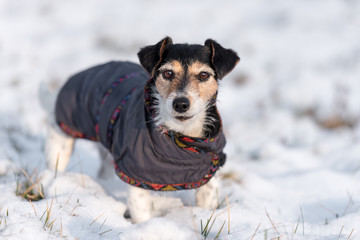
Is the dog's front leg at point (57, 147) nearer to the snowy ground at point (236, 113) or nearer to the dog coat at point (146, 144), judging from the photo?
the snowy ground at point (236, 113)

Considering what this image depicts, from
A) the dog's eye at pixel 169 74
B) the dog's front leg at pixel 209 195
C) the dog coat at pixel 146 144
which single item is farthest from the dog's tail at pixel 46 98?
the dog's front leg at pixel 209 195

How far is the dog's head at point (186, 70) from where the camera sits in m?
3.24

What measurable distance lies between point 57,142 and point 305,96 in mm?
6011

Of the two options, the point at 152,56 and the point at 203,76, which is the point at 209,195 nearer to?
the point at 203,76

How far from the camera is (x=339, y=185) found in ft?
15.1

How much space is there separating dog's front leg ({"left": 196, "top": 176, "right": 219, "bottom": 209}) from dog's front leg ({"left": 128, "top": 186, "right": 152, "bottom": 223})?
21.8 inches

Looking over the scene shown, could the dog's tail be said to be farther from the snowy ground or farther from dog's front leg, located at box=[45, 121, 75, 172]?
the snowy ground

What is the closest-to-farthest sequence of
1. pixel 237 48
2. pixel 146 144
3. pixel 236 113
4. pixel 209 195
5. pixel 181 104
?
1. pixel 181 104
2. pixel 146 144
3. pixel 209 195
4. pixel 236 113
5. pixel 237 48

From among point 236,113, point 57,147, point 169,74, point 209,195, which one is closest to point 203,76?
point 169,74

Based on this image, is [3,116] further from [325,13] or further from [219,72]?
[325,13]

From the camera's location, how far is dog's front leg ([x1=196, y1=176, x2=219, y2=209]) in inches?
145

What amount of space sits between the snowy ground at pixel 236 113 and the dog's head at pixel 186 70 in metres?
0.81

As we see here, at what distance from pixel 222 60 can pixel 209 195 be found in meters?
1.28

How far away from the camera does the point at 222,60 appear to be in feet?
10.8
